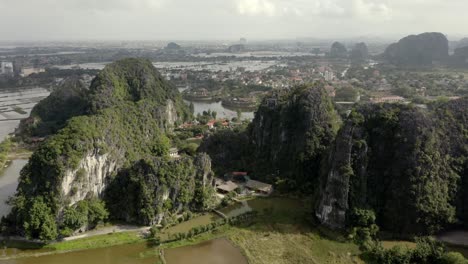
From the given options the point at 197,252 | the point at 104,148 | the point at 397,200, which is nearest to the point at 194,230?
the point at 197,252

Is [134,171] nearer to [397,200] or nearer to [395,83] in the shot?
[397,200]

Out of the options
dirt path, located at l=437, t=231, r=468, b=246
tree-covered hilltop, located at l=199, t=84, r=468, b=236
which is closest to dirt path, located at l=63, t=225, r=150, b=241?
tree-covered hilltop, located at l=199, t=84, r=468, b=236

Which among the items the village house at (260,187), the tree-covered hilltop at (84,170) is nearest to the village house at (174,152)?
the tree-covered hilltop at (84,170)

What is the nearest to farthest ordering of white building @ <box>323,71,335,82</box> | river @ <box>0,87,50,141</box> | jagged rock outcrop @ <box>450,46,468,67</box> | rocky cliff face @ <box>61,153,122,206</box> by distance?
rocky cliff face @ <box>61,153,122,206</box>, river @ <box>0,87,50,141</box>, white building @ <box>323,71,335,82</box>, jagged rock outcrop @ <box>450,46,468,67</box>

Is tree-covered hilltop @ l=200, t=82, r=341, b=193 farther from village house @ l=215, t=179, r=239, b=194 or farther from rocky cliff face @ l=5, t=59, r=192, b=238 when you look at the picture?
rocky cliff face @ l=5, t=59, r=192, b=238

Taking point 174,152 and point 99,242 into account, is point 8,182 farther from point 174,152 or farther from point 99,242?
point 99,242
